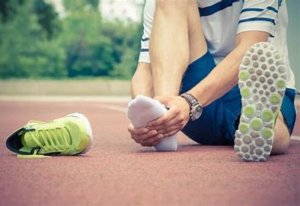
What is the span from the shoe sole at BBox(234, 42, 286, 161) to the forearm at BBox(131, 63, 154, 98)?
76 cm

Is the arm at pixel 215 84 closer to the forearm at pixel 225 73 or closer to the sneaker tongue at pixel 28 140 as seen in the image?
the forearm at pixel 225 73

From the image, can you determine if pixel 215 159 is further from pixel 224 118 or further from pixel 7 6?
pixel 7 6

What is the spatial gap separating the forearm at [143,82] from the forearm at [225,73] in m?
0.39

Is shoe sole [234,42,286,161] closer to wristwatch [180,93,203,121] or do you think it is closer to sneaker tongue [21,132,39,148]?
wristwatch [180,93,203,121]

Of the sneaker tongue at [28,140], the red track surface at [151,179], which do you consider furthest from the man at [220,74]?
the sneaker tongue at [28,140]

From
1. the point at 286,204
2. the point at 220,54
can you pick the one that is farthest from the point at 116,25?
the point at 286,204

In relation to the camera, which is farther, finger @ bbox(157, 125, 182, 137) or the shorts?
the shorts

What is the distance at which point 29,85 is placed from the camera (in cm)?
1933

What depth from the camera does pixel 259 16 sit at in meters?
2.86

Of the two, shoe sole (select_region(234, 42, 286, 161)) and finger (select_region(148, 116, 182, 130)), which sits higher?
shoe sole (select_region(234, 42, 286, 161))

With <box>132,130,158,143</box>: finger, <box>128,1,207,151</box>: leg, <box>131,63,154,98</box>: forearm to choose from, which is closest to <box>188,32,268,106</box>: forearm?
<box>128,1,207,151</box>: leg

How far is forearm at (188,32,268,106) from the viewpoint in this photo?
2.86 m

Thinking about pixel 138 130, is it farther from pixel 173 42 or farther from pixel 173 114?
pixel 173 42

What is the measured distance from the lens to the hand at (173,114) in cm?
279
